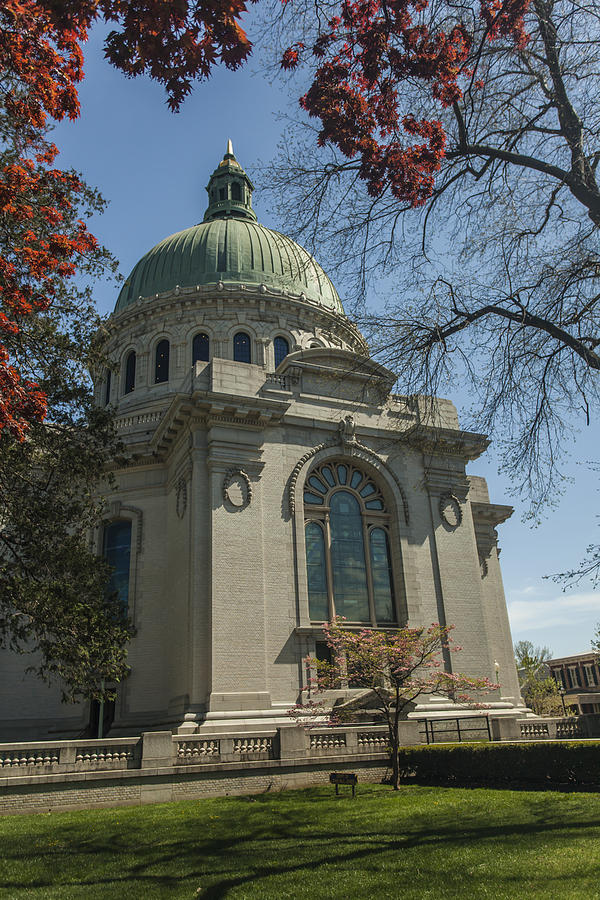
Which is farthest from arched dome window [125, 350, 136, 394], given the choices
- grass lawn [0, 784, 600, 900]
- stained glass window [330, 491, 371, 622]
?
grass lawn [0, 784, 600, 900]

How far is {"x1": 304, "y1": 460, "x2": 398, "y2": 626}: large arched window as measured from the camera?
26875mm

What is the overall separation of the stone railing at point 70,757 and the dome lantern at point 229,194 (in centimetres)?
3883

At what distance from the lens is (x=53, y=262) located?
14055mm

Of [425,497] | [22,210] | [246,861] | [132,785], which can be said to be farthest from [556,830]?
[425,497]

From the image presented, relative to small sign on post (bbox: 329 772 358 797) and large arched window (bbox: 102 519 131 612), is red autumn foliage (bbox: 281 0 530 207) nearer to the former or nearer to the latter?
small sign on post (bbox: 329 772 358 797)

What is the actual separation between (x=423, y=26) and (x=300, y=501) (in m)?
18.2

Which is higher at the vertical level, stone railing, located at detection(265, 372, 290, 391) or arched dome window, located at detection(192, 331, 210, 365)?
arched dome window, located at detection(192, 331, 210, 365)

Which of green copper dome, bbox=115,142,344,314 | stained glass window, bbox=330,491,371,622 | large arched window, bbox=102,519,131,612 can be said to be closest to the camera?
stained glass window, bbox=330,491,371,622

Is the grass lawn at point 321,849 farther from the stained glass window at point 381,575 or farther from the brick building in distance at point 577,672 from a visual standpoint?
the brick building in distance at point 577,672

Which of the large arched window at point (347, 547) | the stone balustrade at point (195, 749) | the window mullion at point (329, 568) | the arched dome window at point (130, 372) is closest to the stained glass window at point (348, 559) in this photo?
the large arched window at point (347, 547)

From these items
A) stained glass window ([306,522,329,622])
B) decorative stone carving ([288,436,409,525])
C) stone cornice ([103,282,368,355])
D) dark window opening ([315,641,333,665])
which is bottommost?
dark window opening ([315,641,333,665])

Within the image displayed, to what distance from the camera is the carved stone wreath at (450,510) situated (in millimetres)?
29938

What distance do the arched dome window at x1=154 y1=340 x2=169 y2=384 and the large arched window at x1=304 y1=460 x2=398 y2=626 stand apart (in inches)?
577

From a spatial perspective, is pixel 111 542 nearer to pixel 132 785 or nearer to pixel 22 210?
pixel 132 785
